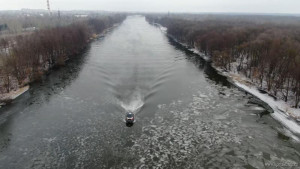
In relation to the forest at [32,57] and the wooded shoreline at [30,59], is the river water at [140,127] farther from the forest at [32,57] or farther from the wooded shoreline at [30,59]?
the forest at [32,57]

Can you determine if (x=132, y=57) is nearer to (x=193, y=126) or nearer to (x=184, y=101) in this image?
(x=184, y=101)

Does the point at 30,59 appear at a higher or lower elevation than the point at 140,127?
higher

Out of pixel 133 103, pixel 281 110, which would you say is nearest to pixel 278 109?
pixel 281 110

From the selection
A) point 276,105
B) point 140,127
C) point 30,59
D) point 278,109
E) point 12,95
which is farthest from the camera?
point 30,59

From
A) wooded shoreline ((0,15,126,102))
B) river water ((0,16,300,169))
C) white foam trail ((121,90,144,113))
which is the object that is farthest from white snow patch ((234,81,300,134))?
wooded shoreline ((0,15,126,102))

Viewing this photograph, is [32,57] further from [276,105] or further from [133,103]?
[276,105]

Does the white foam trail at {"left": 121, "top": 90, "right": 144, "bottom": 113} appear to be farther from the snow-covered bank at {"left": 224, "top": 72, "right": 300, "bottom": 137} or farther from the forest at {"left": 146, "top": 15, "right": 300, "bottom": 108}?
the forest at {"left": 146, "top": 15, "right": 300, "bottom": 108}

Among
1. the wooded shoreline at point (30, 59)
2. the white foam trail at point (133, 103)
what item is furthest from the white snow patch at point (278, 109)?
the wooded shoreline at point (30, 59)
